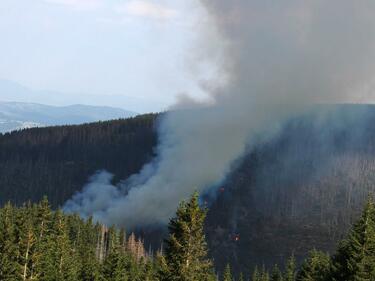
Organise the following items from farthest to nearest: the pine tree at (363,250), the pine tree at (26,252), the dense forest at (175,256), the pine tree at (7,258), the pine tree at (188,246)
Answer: the pine tree at (7,258), the pine tree at (26,252), the pine tree at (363,250), the dense forest at (175,256), the pine tree at (188,246)

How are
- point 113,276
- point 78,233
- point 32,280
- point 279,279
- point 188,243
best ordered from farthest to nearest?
point 78,233 → point 279,279 → point 113,276 → point 32,280 → point 188,243

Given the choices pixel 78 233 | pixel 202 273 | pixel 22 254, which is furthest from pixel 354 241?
pixel 78 233

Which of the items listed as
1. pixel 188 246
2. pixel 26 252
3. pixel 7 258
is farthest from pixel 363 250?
pixel 7 258

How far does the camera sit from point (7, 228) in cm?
6075

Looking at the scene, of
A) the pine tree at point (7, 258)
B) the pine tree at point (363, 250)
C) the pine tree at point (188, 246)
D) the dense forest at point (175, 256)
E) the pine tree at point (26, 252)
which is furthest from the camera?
the pine tree at point (7, 258)

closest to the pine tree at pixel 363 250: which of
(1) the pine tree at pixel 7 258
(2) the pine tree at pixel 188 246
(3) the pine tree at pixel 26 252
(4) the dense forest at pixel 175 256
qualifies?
(4) the dense forest at pixel 175 256

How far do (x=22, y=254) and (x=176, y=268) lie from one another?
24.8 metres

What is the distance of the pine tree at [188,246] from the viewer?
3406 cm

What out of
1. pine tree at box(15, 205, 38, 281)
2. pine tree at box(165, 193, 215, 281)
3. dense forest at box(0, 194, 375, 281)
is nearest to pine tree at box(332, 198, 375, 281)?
dense forest at box(0, 194, 375, 281)

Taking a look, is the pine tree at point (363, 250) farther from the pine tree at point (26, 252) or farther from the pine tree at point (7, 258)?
the pine tree at point (7, 258)

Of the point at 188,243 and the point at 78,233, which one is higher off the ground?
the point at 78,233

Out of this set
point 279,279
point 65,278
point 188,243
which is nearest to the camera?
point 188,243

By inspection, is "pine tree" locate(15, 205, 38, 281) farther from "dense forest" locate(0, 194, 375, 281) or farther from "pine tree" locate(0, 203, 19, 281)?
"pine tree" locate(0, 203, 19, 281)

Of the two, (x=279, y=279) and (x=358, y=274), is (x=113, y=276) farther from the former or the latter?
(x=279, y=279)
